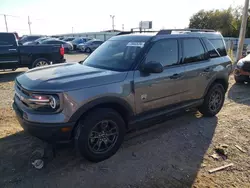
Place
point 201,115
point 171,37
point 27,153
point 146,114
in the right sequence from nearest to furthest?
point 27,153 < point 146,114 < point 171,37 < point 201,115

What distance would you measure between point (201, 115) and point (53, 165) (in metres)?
3.53

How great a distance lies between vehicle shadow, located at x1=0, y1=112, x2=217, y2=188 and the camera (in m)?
3.04

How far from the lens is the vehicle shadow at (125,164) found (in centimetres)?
304

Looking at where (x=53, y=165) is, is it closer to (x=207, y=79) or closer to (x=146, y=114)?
(x=146, y=114)

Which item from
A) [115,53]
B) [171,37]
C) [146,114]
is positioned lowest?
[146,114]

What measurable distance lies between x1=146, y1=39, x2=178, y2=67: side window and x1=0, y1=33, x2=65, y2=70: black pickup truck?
24.5ft

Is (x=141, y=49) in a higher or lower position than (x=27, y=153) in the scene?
higher

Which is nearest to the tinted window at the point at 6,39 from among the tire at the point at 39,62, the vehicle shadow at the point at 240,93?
the tire at the point at 39,62

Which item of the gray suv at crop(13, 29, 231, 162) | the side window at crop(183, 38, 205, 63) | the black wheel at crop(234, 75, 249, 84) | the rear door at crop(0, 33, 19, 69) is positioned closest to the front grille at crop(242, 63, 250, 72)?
the black wheel at crop(234, 75, 249, 84)

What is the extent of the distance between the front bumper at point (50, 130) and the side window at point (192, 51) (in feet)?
8.34

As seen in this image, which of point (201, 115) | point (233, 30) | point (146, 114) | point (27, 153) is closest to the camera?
point (27, 153)

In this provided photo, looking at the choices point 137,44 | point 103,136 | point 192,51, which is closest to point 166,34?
point 137,44

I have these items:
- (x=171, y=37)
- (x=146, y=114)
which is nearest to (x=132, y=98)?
(x=146, y=114)

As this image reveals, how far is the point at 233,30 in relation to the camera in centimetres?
3822
